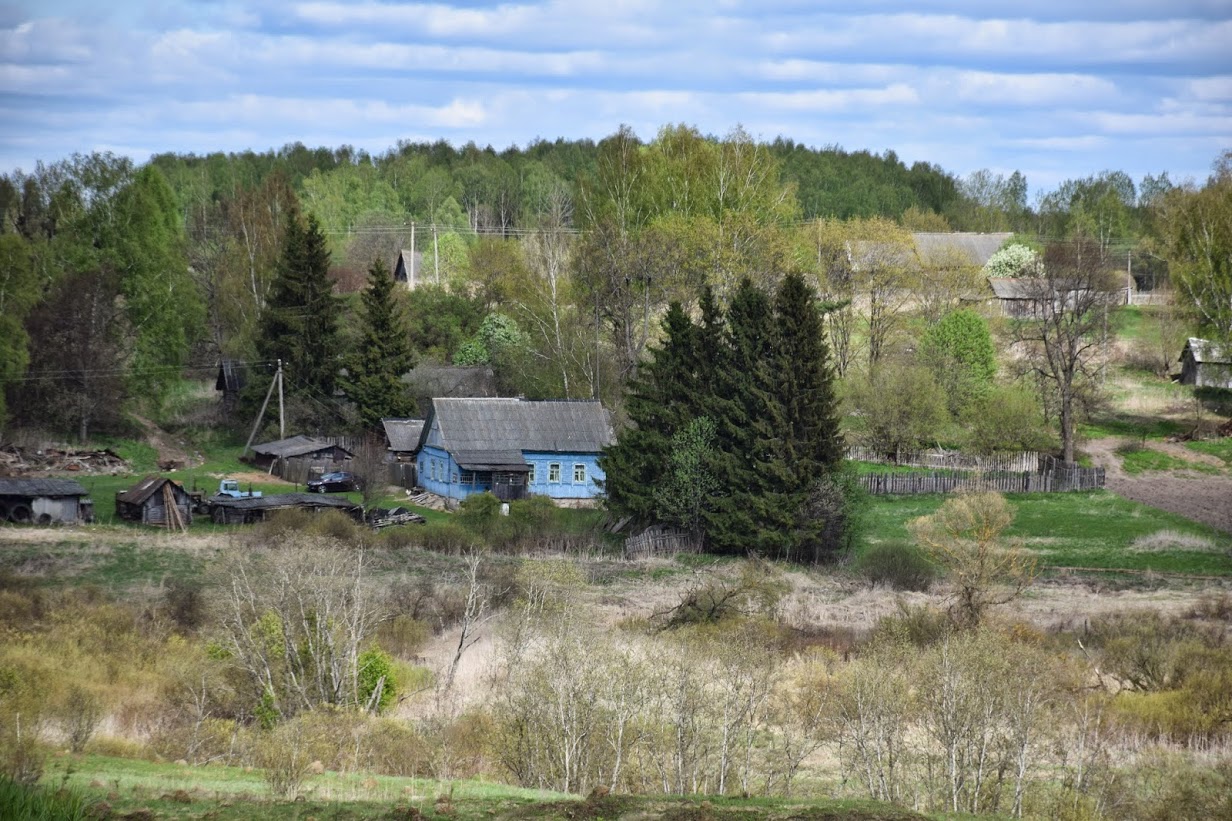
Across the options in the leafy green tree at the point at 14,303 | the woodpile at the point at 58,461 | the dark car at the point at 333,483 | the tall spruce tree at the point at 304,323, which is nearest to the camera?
the woodpile at the point at 58,461

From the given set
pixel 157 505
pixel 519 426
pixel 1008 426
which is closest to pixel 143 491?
pixel 157 505

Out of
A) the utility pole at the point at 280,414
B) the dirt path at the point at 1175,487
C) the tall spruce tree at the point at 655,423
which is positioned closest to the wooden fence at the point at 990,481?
the dirt path at the point at 1175,487

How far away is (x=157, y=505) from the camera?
3959cm

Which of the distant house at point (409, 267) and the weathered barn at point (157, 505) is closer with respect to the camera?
the weathered barn at point (157, 505)

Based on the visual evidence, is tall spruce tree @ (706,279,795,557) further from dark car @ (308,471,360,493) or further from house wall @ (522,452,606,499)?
dark car @ (308,471,360,493)

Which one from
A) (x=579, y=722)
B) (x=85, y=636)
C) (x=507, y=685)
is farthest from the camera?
(x=85, y=636)

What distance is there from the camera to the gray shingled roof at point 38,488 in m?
38.6

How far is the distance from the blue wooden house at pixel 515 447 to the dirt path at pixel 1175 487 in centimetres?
1819

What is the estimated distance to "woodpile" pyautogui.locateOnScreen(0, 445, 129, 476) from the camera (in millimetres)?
45156

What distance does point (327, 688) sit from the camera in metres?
22.6

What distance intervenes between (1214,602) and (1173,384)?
32.3 meters

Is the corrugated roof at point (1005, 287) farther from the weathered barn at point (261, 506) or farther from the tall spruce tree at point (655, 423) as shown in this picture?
the weathered barn at point (261, 506)

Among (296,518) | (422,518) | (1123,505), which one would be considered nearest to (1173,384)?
(1123,505)

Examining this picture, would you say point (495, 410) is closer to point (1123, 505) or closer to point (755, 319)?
point (755, 319)
